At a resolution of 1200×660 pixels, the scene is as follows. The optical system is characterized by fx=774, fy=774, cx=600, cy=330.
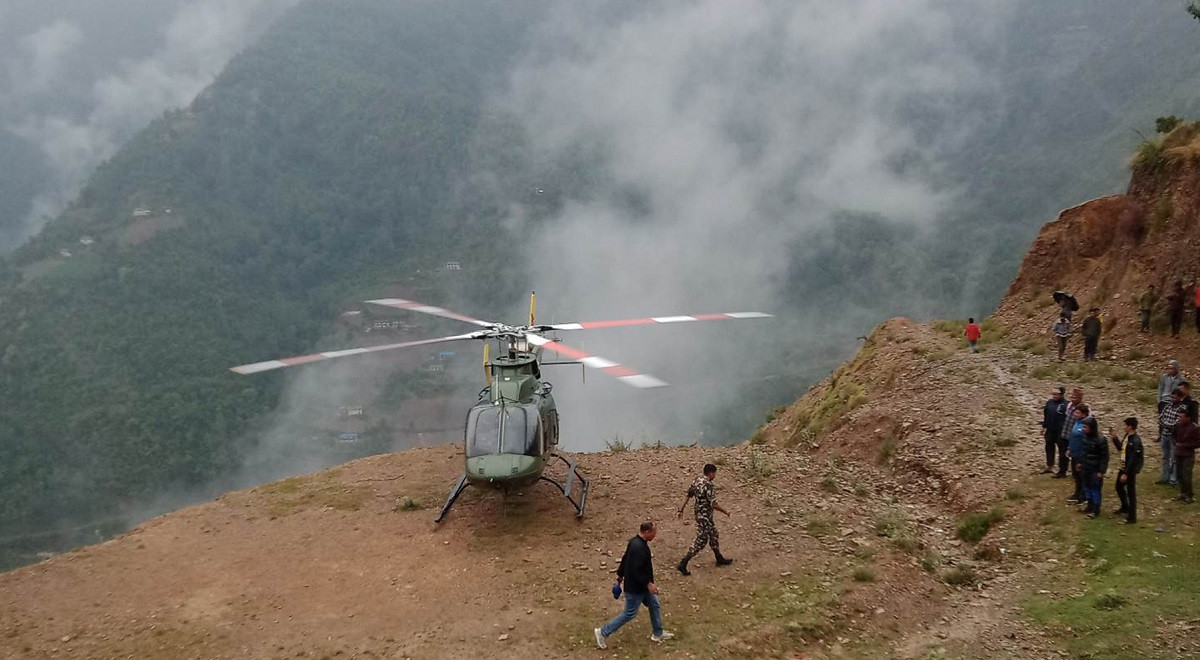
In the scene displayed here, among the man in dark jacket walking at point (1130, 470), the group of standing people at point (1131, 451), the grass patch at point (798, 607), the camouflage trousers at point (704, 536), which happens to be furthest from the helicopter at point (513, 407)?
the man in dark jacket walking at point (1130, 470)

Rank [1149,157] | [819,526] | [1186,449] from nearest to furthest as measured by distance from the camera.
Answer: [1186,449] → [819,526] → [1149,157]

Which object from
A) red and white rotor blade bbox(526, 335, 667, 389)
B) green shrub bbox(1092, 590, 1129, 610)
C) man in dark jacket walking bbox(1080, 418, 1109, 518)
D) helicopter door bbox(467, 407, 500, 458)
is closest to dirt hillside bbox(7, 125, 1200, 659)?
green shrub bbox(1092, 590, 1129, 610)

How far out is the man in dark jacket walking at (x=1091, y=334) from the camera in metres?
16.0

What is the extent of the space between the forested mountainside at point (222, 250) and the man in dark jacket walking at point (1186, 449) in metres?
59.6

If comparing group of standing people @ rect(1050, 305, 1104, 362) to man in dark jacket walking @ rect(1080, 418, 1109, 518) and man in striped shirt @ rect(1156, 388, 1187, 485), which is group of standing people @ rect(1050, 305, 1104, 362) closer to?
man in striped shirt @ rect(1156, 388, 1187, 485)

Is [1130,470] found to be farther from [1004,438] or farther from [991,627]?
[1004,438]

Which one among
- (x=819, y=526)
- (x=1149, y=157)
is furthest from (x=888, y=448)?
(x=1149, y=157)

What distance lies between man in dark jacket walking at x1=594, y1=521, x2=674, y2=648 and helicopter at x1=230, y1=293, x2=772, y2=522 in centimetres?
215

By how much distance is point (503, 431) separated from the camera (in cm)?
1145

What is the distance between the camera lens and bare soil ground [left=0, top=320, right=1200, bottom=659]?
857 cm

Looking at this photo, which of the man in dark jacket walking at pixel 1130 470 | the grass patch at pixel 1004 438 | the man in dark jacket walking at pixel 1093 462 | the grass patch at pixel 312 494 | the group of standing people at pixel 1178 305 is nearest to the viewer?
the man in dark jacket walking at pixel 1130 470

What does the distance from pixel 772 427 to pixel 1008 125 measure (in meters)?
104

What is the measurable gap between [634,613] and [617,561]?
248 cm

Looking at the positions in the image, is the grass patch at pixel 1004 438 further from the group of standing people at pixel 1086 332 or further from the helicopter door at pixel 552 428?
the helicopter door at pixel 552 428
